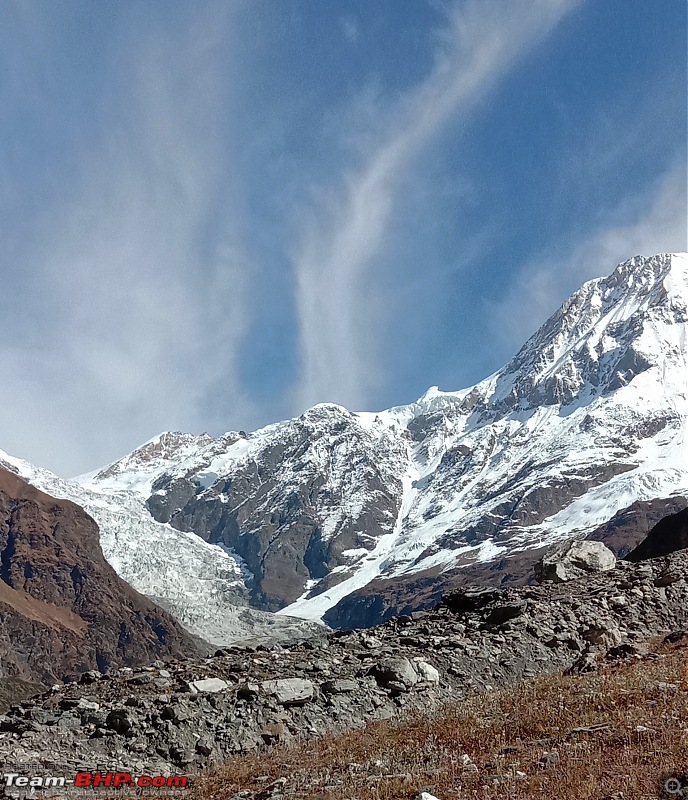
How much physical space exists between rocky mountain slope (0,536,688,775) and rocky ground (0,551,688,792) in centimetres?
4

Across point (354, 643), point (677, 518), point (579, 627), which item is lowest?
point (579, 627)

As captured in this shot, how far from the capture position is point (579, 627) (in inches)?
918

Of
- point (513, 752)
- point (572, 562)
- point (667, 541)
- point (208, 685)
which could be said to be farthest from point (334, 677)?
point (667, 541)

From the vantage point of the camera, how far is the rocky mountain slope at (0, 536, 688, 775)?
16156 mm

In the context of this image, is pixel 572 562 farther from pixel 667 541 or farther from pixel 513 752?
pixel 667 541

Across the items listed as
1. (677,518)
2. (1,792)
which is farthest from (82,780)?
(677,518)

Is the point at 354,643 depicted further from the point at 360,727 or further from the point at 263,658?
the point at 360,727

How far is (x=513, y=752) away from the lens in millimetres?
12406

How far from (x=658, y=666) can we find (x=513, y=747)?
7.21 m

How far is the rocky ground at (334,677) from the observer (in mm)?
16125

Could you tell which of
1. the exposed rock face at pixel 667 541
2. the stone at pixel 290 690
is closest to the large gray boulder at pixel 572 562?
the exposed rock face at pixel 667 541

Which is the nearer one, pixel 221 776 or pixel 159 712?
pixel 221 776

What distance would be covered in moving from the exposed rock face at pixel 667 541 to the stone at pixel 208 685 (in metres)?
30.5

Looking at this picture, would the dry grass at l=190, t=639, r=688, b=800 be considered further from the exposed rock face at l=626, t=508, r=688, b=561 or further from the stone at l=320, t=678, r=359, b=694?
the exposed rock face at l=626, t=508, r=688, b=561
